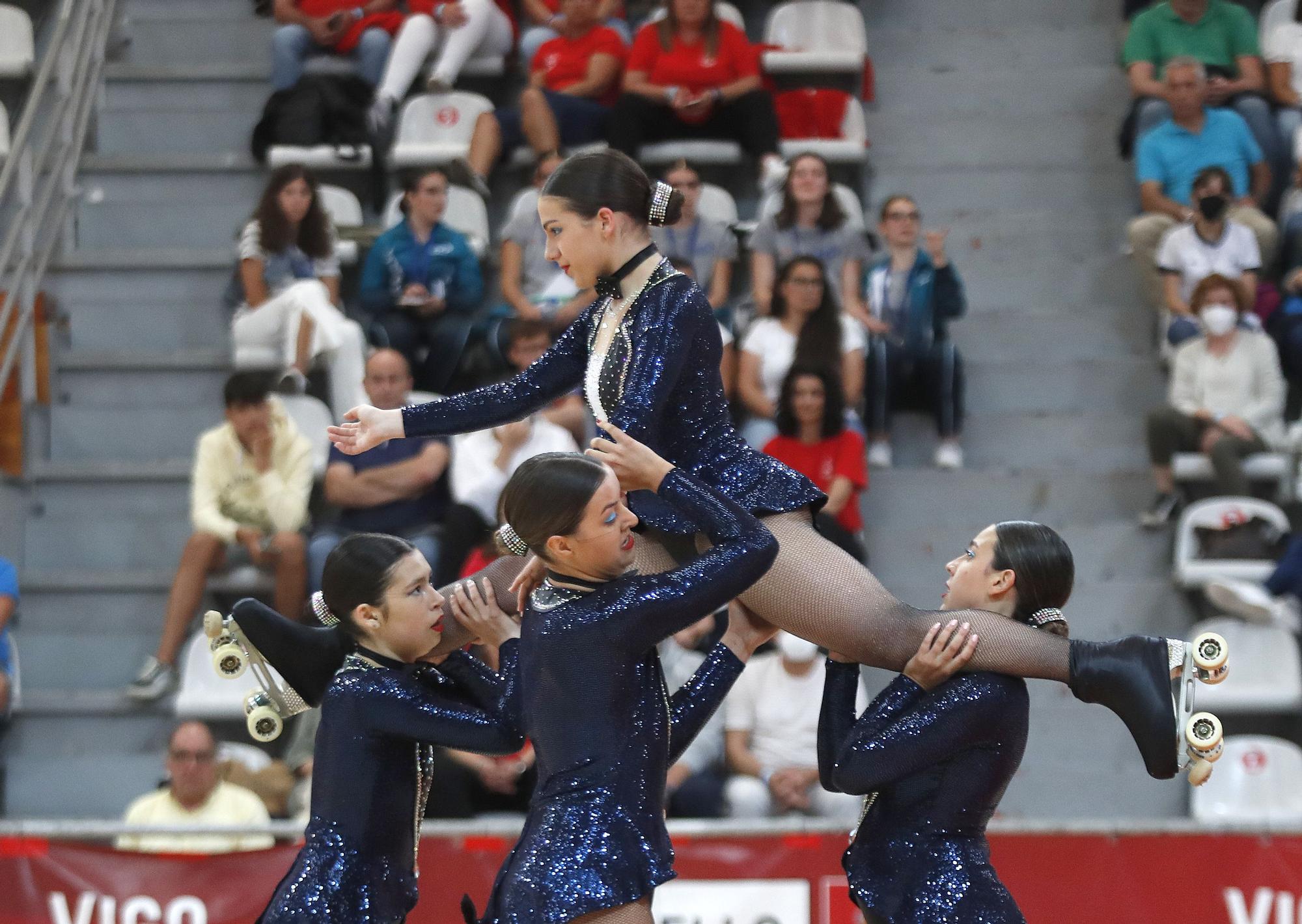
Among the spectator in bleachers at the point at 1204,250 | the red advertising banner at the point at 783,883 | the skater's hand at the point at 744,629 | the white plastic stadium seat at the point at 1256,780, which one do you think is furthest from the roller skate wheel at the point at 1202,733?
the spectator in bleachers at the point at 1204,250

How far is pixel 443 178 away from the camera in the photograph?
21.4ft

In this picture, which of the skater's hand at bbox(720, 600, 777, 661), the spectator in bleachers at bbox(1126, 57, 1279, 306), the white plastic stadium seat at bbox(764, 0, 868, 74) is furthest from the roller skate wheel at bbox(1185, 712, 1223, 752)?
the white plastic stadium seat at bbox(764, 0, 868, 74)

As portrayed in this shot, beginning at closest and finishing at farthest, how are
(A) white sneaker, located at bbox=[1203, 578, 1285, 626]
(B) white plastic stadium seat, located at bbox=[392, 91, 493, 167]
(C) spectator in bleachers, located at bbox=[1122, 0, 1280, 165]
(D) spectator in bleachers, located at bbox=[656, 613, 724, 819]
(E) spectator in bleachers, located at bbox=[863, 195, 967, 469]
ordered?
(D) spectator in bleachers, located at bbox=[656, 613, 724, 819], (A) white sneaker, located at bbox=[1203, 578, 1285, 626], (E) spectator in bleachers, located at bbox=[863, 195, 967, 469], (C) spectator in bleachers, located at bbox=[1122, 0, 1280, 165], (B) white plastic stadium seat, located at bbox=[392, 91, 493, 167]

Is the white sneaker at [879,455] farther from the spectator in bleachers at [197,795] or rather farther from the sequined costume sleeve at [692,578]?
the sequined costume sleeve at [692,578]

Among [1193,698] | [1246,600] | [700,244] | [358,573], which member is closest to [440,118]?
[700,244]

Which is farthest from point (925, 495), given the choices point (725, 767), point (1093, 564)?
point (725, 767)

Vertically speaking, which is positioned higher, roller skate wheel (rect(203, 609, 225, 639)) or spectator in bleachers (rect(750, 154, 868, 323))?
spectator in bleachers (rect(750, 154, 868, 323))

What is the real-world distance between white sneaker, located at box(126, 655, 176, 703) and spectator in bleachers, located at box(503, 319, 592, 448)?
152 centimetres

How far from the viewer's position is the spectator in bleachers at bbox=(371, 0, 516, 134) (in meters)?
7.23

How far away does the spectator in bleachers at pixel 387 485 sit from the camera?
5715mm

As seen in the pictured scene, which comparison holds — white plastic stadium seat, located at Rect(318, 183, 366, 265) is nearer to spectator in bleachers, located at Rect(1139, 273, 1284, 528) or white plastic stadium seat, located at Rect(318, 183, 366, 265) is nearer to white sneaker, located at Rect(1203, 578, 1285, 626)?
spectator in bleachers, located at Rect(1139, 273, 1284, 528)

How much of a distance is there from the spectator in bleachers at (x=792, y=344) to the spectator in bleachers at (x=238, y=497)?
1.50 m

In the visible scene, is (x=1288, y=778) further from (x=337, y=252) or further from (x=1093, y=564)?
(x=337, y=252)

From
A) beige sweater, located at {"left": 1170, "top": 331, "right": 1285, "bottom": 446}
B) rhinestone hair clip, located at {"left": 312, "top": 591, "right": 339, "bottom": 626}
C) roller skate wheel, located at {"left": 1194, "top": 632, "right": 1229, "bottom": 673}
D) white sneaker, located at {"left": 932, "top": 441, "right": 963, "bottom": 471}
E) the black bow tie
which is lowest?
white sneaker, located at {"left": 932, "top": 441, "right": 963, "bottom": 471}
